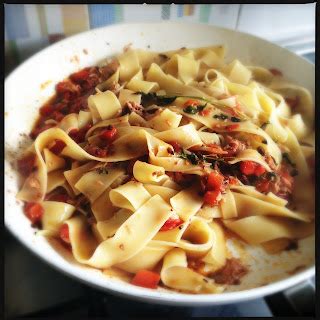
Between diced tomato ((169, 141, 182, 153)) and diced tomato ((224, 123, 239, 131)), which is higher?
diced tomato ((224, 123, 239, 131))

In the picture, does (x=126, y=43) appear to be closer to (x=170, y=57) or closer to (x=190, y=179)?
(x=170, y=57)

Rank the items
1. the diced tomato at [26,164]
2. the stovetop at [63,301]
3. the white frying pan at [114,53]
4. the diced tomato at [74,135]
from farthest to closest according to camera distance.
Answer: the diced tomato at [74,135] → the diced tomato at [26,164] → the stovetop at [63,301] → the white frying pan at [114,53]

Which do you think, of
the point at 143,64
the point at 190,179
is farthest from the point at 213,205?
the point at 143,64

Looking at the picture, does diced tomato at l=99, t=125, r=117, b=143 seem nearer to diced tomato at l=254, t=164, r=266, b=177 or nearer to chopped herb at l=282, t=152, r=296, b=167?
diced tomato at l=254, t=164, r=266, b=177

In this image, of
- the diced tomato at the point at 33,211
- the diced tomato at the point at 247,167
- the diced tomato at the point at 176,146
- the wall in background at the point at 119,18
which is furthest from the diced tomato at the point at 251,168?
the diced tomato at the point at 33,211

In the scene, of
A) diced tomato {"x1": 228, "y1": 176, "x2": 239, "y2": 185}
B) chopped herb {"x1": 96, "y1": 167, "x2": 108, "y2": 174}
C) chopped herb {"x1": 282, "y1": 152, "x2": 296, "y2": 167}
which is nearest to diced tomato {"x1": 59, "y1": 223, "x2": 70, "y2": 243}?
chopped herb {"x1": 96, "y1": 167, "x2": 108, "y2": 174}

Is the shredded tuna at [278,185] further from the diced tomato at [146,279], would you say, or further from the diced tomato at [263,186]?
the diced tomato at [146,279]
